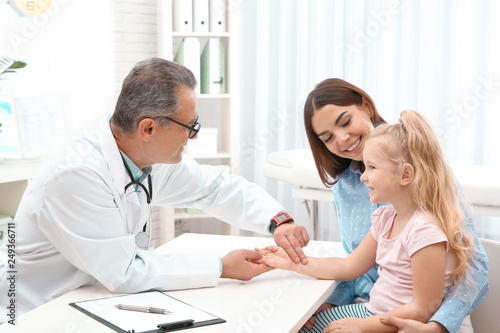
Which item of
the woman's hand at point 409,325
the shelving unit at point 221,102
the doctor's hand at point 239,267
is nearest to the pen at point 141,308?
the doctor's hand at point 239,267

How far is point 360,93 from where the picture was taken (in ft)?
6.13

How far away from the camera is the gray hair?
1554 millimetres

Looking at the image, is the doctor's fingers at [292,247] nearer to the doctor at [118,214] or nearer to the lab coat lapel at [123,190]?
the doctor at [118,214]

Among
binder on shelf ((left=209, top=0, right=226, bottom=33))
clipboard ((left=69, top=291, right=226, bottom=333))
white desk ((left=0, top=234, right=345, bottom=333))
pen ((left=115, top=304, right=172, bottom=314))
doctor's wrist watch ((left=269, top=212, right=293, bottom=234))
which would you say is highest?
binder on shelf ((left=209, top=0, right=226, bottom=33))

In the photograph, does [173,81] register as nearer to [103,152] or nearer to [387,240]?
[103,152]

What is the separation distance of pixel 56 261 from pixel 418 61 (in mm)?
2824

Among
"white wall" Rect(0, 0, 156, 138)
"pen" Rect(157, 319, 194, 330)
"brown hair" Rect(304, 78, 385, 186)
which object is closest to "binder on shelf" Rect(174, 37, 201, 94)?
"white wall" Rect(0, 0, 156, 138)

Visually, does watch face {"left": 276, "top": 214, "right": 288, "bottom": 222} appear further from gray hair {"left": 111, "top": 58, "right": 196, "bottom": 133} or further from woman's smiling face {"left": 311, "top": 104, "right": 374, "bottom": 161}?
gray hair {"left": 111, "top": 58, "right": 196, "bottom": 133}

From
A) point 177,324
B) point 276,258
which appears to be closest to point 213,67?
point 276,258

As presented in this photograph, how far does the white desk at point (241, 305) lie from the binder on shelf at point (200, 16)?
252 centimetres

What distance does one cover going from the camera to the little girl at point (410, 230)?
143 cm

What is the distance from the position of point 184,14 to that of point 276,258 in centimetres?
253

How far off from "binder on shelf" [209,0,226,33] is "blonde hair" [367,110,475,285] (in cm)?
250

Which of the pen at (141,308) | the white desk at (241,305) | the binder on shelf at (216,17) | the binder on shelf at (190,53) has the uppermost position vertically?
the binder on shelf at (216,17)
